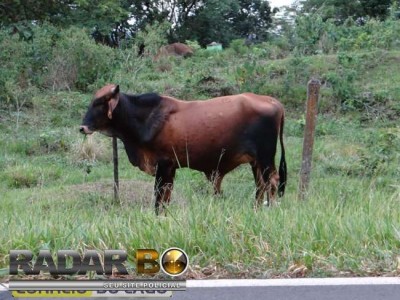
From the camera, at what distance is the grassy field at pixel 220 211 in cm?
499

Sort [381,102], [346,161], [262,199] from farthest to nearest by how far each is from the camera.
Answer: [381,102]
[346,161]
[262,199]

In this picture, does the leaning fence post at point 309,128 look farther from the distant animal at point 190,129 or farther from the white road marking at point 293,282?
the white road marking at point 293,282

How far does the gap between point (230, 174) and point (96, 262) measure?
6227 mm

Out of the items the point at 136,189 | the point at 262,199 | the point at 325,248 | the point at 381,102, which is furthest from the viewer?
the point at 381,102

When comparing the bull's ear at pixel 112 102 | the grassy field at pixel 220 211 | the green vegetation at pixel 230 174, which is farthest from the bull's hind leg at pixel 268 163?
the bull's ear at pixel 112 102

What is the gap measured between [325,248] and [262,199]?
280 cm

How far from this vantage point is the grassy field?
197 inches

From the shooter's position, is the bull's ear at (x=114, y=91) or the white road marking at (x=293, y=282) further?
the bull's ear at (x=114, y=91)

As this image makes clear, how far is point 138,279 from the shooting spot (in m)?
4.62

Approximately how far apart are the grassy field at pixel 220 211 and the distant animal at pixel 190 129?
0.45 m

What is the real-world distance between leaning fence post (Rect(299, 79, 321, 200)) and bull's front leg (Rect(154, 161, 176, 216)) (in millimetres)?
1546

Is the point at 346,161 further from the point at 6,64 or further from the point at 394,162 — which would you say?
the point at 6,64

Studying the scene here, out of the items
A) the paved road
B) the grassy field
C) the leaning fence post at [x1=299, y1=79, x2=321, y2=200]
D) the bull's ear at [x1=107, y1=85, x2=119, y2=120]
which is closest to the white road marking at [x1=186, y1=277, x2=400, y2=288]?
the paved road

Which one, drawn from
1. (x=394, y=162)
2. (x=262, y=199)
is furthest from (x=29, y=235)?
(x=394, y=162)
